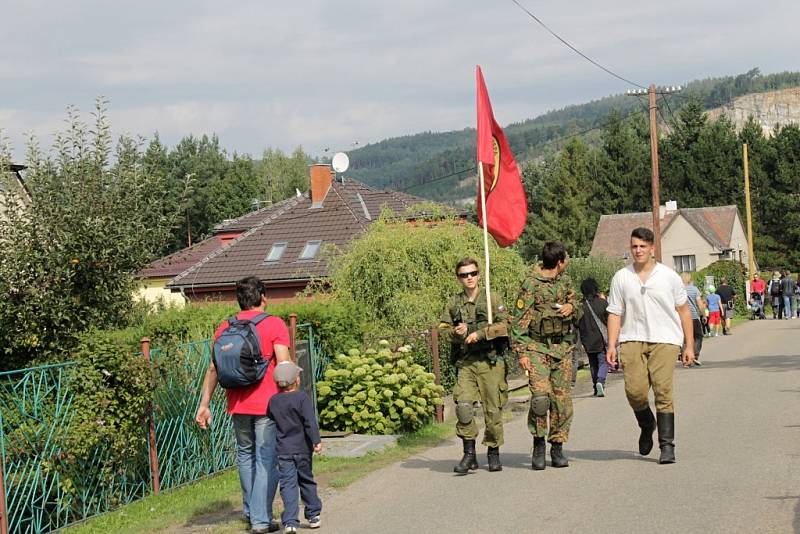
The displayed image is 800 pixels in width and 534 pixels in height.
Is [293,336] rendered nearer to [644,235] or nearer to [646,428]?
[646,428]

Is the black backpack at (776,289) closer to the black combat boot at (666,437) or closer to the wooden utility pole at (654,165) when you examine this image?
the wooden utility pole at (654,165)

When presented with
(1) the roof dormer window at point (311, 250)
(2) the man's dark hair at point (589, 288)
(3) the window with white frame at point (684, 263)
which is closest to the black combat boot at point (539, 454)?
(2) the man's dark hair at point (589, 288)

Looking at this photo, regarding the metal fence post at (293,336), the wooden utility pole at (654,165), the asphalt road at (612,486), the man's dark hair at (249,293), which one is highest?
the wooden utility pole at (654,165)

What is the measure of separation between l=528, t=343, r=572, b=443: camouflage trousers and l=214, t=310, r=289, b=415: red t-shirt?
8.68ft

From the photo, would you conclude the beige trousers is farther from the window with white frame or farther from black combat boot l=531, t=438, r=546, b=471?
the window with white frame

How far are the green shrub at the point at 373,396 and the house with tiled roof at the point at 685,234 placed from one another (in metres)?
61.5

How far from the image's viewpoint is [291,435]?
7555 millimetres

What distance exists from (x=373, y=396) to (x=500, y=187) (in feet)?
11.3

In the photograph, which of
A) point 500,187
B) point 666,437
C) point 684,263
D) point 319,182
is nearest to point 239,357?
point 666,437

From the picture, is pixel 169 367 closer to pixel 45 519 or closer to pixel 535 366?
pixel 45 519

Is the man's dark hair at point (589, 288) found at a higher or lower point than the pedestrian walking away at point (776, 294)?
higher

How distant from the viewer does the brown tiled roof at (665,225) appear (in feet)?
247

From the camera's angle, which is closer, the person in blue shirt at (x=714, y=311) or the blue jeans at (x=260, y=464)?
the blue jeans at (x=260, y=464)

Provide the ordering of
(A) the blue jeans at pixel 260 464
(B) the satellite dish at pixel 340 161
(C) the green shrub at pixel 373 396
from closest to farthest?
(A) the blue jeans at pixel 260 464 < (C) the green shrub at pixel 373 396 < (B) the satellite dish at pixel 340 161
